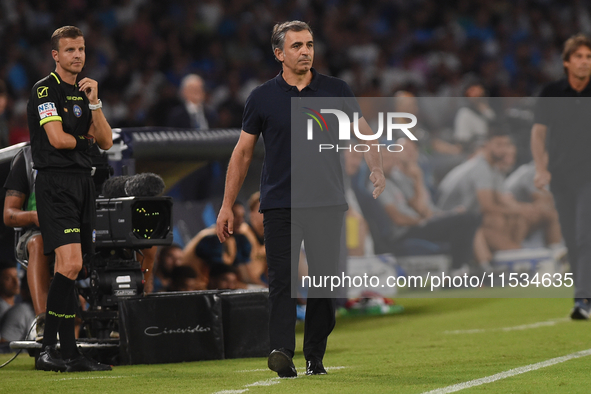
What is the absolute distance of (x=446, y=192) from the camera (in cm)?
1073

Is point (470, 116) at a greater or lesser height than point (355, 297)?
greater

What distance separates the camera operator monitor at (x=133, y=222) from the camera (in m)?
6.48

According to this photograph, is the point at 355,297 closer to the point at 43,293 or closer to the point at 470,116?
the point at 470,116

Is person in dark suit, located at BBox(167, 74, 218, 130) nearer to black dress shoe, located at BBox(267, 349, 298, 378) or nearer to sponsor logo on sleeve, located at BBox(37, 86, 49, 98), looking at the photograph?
sponsor logo on sleeve, located at BBox(37, 86, 49, 98)

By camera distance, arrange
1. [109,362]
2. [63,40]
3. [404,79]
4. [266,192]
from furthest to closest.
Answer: [404,79] < [109,362] < [63,40] < [266,192]

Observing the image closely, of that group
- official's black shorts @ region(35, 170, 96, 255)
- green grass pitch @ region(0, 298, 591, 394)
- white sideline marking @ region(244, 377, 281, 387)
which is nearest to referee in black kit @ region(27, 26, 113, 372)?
official's black shorts @ region(35, 170, 96, 255)

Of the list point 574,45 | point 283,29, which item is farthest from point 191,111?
point 283,29

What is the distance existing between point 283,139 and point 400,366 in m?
1.57

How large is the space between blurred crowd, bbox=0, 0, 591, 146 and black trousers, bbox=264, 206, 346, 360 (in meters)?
3.86

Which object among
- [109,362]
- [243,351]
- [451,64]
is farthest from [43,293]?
[451,64]

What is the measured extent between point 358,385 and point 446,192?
6.22 meters

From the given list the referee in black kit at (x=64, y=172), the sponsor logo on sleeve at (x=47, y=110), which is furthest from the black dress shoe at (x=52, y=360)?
the sponsor logo on sleeve at (x=47, y=110)

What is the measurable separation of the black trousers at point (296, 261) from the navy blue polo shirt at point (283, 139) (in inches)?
2.6

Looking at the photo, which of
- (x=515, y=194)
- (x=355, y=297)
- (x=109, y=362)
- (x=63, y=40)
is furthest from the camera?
(x=515, y=194)
